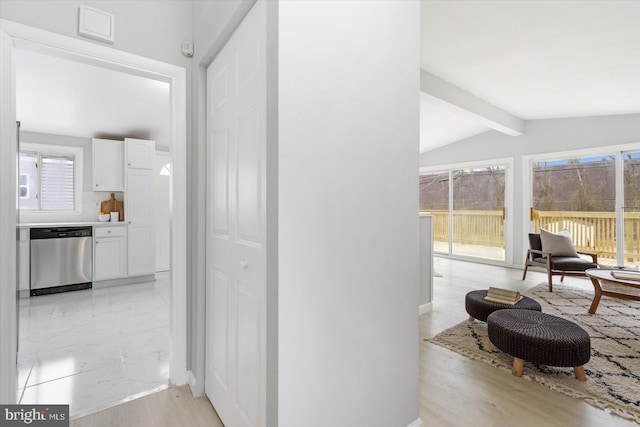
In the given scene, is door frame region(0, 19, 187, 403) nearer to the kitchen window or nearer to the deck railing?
the kitchen window

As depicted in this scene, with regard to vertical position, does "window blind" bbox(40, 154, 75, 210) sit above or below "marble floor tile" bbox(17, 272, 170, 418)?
above

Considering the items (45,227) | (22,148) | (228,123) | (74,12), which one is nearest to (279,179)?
(228,123)

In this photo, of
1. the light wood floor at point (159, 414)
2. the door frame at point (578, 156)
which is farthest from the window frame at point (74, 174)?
the door frame at point (578, 156)

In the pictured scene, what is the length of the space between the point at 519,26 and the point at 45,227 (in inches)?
231

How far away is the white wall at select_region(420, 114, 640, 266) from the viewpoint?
4.90 m

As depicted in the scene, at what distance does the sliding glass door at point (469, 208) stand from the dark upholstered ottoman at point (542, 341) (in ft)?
15.0

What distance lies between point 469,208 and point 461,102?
335 centimetres

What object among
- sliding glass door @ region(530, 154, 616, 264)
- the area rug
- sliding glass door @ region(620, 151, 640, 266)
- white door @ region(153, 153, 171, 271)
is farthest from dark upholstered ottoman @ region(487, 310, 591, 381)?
white door @ region(153, 153, 171, 271)

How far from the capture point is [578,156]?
5.34 metres

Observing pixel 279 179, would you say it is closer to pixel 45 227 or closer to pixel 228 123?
pixel 228 123

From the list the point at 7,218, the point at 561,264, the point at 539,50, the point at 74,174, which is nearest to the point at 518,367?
the point at 561,264

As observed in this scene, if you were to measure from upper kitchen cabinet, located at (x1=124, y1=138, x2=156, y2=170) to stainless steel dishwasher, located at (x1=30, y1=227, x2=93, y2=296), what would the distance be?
3.92ft

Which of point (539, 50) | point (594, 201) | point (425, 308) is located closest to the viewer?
point (539, 50)

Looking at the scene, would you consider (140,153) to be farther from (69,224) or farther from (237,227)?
(237,227)
